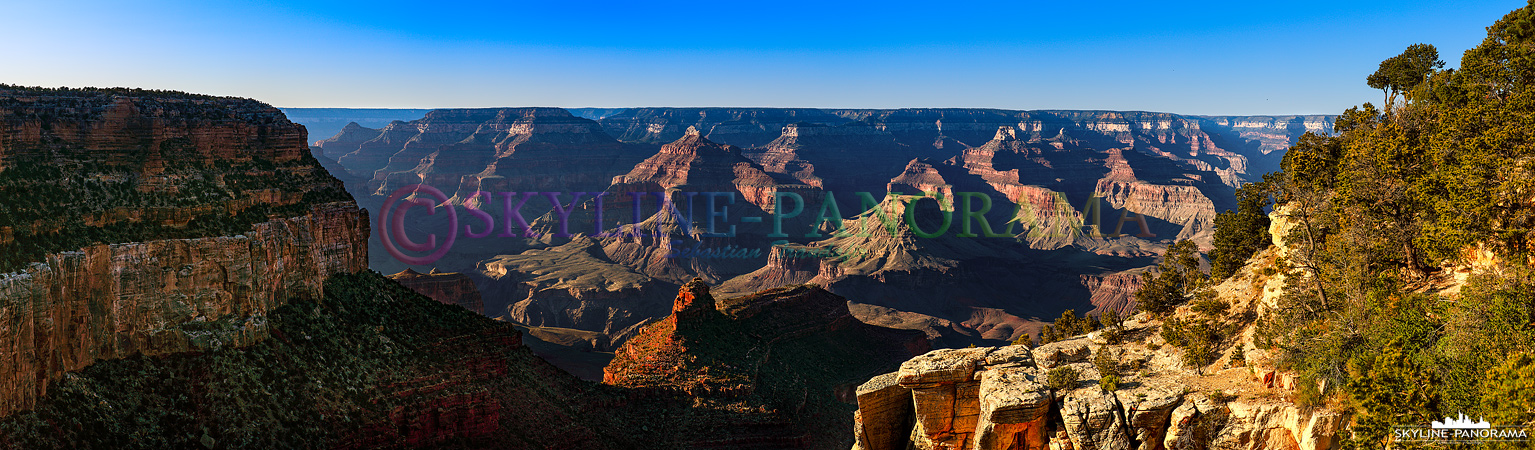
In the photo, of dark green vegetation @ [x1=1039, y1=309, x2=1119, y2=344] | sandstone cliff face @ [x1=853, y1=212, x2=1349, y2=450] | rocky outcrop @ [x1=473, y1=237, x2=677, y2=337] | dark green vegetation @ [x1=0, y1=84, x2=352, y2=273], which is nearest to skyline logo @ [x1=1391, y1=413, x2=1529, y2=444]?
sandstone cliff face @ [x1=853, y1=212, x2=1349, y2=450]

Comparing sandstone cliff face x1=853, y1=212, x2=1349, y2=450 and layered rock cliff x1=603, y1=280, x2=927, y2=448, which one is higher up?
sandstone cliff face x1=853, y1=212, x2=1349, y2=450

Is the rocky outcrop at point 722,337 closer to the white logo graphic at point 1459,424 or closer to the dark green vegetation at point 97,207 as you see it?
the dark green vegetation at point 97,207

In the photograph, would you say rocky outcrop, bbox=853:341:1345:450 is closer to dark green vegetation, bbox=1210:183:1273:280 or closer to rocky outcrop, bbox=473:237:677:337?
dark green vegetation, bbox=1210:183:1273:280

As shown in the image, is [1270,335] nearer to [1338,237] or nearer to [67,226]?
[1338,237]

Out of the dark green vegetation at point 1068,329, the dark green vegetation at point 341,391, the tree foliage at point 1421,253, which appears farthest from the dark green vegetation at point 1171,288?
the dark green vegetation at point 341,391

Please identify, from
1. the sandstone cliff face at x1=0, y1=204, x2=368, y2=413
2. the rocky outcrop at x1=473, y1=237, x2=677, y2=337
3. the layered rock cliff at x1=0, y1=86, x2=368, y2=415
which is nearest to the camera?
the sandstone cliff face at x1=0, y1=204, x2=368, y2=413
